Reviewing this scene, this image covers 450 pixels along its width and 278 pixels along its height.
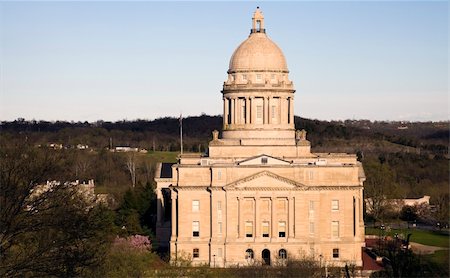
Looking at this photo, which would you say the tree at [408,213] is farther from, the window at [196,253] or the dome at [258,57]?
the window at [196,253]

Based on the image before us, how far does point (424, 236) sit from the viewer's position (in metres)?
82.6

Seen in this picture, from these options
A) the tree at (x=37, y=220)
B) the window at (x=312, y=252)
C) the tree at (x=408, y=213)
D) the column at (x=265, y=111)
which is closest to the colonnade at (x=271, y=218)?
the window at (x=312, y=252)

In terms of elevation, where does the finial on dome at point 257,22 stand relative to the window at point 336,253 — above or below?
above

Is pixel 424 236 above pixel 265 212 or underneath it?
underneath

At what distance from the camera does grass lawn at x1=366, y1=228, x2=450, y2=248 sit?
76000mm

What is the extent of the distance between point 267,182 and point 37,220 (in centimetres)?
3726

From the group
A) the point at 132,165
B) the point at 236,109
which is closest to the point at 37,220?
the point at 236,109

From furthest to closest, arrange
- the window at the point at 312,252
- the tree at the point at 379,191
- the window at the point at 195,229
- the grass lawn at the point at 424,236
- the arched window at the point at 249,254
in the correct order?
the tree at the point at 379,191 < the grass lawn at the point at 424,236 < the window at the point at 195,229 < the arched window at the point at 249,254 < the window at the point at 312,252

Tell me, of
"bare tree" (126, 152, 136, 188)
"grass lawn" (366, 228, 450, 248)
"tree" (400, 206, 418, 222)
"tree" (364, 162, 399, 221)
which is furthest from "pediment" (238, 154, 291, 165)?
"bare tree" (126, 152, 136, 188)

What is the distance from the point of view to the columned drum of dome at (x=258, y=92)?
257 feet

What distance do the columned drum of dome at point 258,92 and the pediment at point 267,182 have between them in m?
6.78

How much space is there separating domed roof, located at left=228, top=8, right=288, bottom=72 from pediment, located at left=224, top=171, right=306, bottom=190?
1042 centimetres

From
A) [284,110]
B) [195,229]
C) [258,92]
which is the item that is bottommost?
[195,229]

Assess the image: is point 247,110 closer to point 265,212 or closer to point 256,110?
point 256,110
